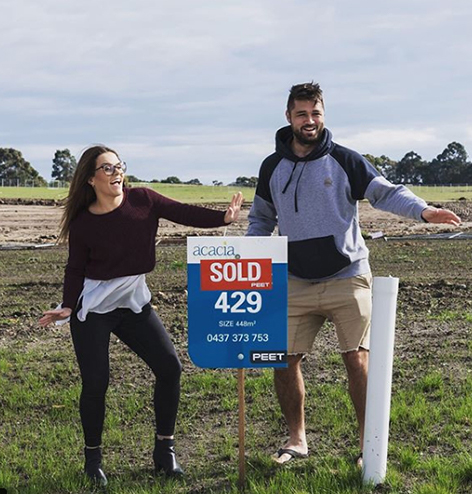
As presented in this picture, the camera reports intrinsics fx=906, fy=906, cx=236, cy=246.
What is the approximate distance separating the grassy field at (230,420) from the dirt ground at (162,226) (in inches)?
532

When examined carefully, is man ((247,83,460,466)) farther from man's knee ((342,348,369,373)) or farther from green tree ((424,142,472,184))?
green tree ((424,142,472,184))

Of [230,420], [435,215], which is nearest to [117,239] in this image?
[435,215]

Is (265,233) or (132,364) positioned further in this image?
(132,364)

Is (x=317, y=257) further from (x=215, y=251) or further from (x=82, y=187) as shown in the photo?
(x=82, y=187)

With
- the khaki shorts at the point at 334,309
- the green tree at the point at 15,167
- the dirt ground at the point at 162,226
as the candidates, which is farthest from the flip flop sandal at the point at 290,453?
the green tree at the point at 15,167

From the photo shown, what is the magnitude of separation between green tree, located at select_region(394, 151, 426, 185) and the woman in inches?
4348

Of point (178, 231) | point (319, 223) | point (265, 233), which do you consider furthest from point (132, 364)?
point (178, 231)

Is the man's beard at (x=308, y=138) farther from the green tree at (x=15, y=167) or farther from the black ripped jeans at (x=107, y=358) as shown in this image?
the green tree at (x=15, y=167)

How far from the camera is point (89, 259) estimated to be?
17.9 feet

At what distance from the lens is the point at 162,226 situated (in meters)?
28.9

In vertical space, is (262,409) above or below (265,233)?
below


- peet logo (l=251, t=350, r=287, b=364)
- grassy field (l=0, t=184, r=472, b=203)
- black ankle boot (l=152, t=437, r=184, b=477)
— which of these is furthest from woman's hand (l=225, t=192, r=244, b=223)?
grassy field (l=0, t=184, r=472, b=203)

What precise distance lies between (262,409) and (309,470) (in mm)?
1421

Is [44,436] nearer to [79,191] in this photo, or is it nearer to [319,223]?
[79,191]
